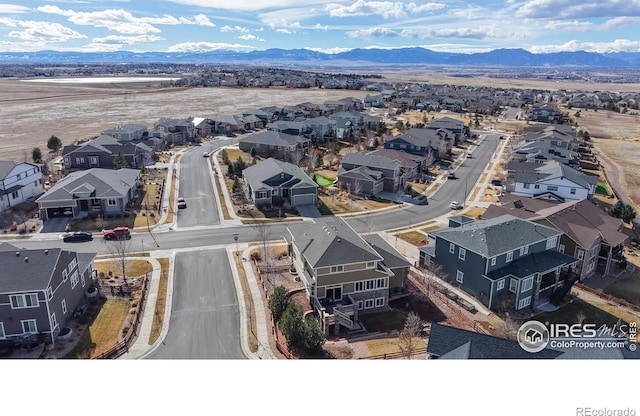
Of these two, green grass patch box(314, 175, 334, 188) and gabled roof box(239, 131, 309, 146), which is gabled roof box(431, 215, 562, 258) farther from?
gabled roof box(239, 131, 309, 146)

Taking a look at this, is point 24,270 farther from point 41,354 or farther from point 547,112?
point 547,112

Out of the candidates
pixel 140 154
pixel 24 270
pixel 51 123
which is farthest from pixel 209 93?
pixel 24 270

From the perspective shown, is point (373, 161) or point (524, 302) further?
point (373, 161)

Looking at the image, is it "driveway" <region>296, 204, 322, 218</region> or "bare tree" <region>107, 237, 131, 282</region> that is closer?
"bare tree" <region>107, 237, 131, 282</region>

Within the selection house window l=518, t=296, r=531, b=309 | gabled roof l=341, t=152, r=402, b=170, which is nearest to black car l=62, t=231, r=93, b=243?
gabled roof l=341, t=152, r=402, b=170

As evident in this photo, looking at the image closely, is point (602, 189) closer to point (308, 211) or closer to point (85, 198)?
point (308, 211)

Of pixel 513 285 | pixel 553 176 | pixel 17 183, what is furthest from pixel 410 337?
pixel 17 183
